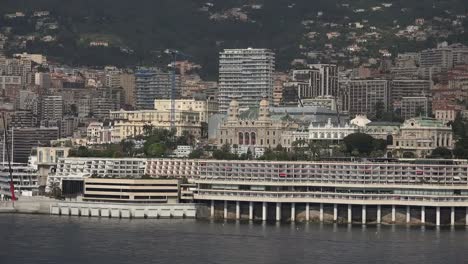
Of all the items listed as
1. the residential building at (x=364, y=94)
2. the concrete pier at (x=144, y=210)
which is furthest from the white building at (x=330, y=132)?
the residential building at (x=364, y=94)

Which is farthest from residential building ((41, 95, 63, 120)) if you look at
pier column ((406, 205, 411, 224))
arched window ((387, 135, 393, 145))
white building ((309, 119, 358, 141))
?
pier column ((406, 205, 411, 224))

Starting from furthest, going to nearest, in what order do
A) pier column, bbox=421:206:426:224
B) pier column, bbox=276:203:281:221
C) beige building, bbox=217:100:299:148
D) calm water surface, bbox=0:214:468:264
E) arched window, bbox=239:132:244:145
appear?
arched window, bbox=239:132:244:145, beige building, bbox=217:100:299:148, pier column, bbox=276:203:281:221, pier column, bbox=421:206:426:224, calm water surface, bbox=0:214:468:264

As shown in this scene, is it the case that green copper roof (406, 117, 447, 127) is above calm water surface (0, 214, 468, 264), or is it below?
above

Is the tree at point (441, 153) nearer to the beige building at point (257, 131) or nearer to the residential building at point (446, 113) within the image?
the beige building at point (257, 131)

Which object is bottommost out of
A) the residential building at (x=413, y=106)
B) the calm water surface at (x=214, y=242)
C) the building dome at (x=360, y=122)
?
the calm water surface at (x=214, y=242)

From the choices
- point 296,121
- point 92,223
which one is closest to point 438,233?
point 92,223

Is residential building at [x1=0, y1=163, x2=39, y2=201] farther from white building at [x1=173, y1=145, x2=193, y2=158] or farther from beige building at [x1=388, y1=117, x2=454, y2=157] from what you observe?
beige building at [x1=388, y1=117, x2=454, y2=157]

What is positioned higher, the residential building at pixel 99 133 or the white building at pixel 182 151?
the residential building at pixel 99 133

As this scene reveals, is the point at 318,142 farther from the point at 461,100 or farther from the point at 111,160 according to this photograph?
the point at 461,100
